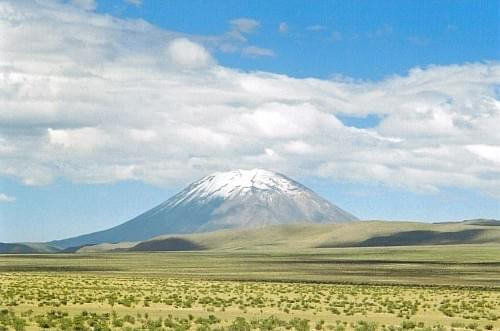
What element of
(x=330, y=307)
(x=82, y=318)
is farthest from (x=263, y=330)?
(x=330, y=307)

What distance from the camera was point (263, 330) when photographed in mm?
37438

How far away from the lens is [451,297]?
6906 centimetres

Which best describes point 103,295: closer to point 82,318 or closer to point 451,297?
point 82,318

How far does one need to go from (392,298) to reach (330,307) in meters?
13.6

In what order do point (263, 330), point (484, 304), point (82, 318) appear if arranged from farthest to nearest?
point (484, 304), point (82, 318), point (263, 330)

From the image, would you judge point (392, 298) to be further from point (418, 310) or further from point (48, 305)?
point (48, 305)

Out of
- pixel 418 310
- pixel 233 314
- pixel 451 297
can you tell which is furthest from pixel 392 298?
pixel 233 314

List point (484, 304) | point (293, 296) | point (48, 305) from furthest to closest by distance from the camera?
point (293, 296) < point (484, 304) < point (48, 305)

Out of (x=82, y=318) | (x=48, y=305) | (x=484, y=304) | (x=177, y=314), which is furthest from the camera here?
(x=484, y=304)

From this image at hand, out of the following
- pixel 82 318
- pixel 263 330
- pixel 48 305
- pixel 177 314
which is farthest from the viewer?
pixel 48 305

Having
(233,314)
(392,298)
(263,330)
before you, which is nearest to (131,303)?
(233,314)

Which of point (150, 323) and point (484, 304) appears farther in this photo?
point (484, 304)

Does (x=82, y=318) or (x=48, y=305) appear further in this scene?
(x=48, y=305)

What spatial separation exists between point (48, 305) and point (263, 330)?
1941 centimetres
